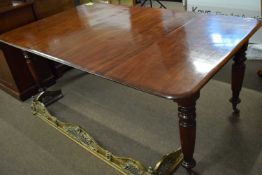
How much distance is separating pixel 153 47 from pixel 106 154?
65cm

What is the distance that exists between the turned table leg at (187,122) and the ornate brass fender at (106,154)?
0.16 metres

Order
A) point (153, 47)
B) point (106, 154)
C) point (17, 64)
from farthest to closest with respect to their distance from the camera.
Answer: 1. point (17, 64)
2. point (106, 154)
3. point (153, 47)

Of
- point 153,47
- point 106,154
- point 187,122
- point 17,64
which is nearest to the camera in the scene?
point 187,122

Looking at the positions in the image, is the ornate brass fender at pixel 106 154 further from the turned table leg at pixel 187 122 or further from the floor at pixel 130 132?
the turned table leg at pixel 187 122

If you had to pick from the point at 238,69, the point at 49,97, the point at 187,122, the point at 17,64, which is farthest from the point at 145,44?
the point at 17,64

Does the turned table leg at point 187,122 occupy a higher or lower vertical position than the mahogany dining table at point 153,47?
lower

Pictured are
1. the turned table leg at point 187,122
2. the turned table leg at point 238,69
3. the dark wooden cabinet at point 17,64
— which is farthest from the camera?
the dark wooden cabinet at point 17,64

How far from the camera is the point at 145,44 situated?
4.54ft

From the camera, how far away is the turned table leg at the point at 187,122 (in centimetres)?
105

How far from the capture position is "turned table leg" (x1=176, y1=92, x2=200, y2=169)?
1049mm

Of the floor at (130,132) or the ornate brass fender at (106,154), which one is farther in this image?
the floor at (130,132)

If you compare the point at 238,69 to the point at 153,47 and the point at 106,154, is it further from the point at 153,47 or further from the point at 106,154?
the point at 106,154

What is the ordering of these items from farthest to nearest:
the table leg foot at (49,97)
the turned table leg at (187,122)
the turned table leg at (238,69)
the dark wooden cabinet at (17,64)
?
the table leg foot at (49,97) → the dark wooden cabinet at (17,64) → the turned table leg at (238,69) → the turned table leg at (187,122)

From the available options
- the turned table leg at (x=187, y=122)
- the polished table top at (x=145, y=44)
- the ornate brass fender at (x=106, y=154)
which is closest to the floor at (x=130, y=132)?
the ornate brass fender at (x=106, y=154)
